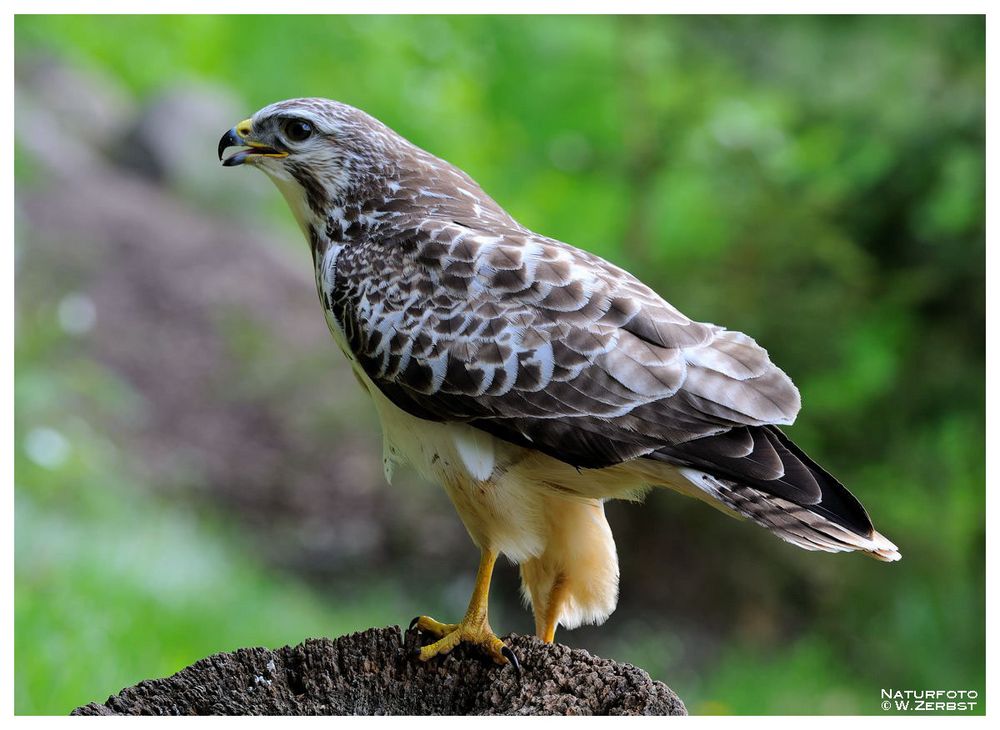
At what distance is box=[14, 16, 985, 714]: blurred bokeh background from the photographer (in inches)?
304

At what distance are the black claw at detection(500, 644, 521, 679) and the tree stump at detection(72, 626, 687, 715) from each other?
1 centimetres

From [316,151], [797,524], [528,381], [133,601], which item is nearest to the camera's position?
[797,524]

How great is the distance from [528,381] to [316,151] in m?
1.33

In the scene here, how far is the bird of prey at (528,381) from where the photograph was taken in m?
3.68

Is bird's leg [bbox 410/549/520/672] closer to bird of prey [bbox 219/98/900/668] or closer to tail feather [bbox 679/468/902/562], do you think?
bird of prey [bbox 219/98/900/668]

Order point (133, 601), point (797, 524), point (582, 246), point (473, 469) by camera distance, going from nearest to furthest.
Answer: point (797, 524) < point (473, 469) < point (133, 601) < point (582, 246)

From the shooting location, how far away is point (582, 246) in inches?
354

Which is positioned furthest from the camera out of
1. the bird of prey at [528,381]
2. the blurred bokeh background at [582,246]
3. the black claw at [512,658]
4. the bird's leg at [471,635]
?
the blurred bokeh background at [582,246]

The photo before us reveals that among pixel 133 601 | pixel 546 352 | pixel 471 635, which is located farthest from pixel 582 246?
pixel 471 635

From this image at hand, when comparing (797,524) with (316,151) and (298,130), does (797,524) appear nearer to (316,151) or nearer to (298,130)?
(316,151)

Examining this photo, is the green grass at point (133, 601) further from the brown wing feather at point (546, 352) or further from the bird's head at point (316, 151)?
the brown wing feather at point (546, 352)

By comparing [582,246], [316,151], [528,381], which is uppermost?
[582,246]

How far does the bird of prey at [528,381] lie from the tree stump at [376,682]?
10 centimetres

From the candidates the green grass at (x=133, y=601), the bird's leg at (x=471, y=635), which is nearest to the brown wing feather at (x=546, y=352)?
the bird's leg at (x=471, y=635)
